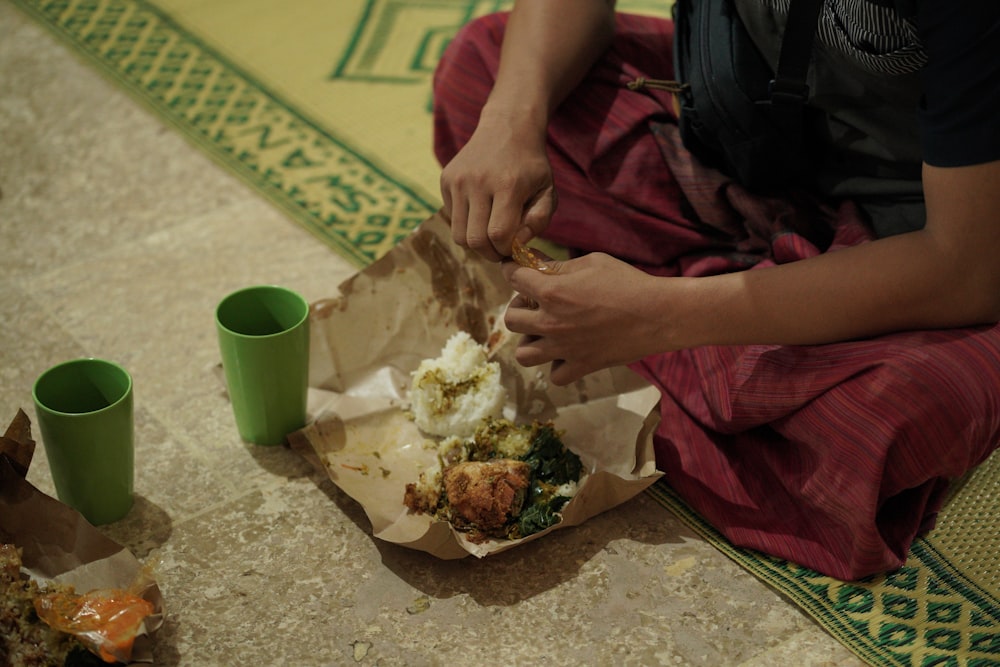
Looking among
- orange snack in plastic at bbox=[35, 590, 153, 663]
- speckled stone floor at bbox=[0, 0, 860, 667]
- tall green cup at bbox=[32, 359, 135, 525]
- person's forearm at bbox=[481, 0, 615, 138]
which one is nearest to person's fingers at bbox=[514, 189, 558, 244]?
person's forearm at bbox=[481, 0, 615, 138]

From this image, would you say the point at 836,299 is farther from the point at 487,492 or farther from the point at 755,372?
the point at 487,492

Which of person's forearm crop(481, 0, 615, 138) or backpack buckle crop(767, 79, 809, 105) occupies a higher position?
backpack buckle crop(767, 79, 809, 105)

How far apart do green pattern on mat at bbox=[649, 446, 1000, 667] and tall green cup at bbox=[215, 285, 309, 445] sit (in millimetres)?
516

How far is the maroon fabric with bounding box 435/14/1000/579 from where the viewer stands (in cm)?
118

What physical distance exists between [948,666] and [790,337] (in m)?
0.40

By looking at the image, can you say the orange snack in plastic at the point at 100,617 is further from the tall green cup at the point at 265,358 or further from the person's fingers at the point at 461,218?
the person's fingers at the point at 461,218

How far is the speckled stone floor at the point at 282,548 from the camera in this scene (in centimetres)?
123

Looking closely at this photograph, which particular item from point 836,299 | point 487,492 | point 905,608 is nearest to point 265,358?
point 487,492

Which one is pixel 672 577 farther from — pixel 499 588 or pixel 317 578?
pixel 317 578

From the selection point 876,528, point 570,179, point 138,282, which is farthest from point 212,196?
point 876,528

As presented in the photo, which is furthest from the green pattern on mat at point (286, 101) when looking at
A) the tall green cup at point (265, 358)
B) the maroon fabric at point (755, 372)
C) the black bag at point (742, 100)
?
the black bag at point (742, 100)

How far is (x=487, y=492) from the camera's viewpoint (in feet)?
4.17

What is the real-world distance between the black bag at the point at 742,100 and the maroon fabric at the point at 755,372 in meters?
0.05

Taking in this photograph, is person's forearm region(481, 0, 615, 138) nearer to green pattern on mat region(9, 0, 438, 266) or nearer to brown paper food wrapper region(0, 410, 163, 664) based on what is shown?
green pattern on mat region(9, 0, 438, 266)
